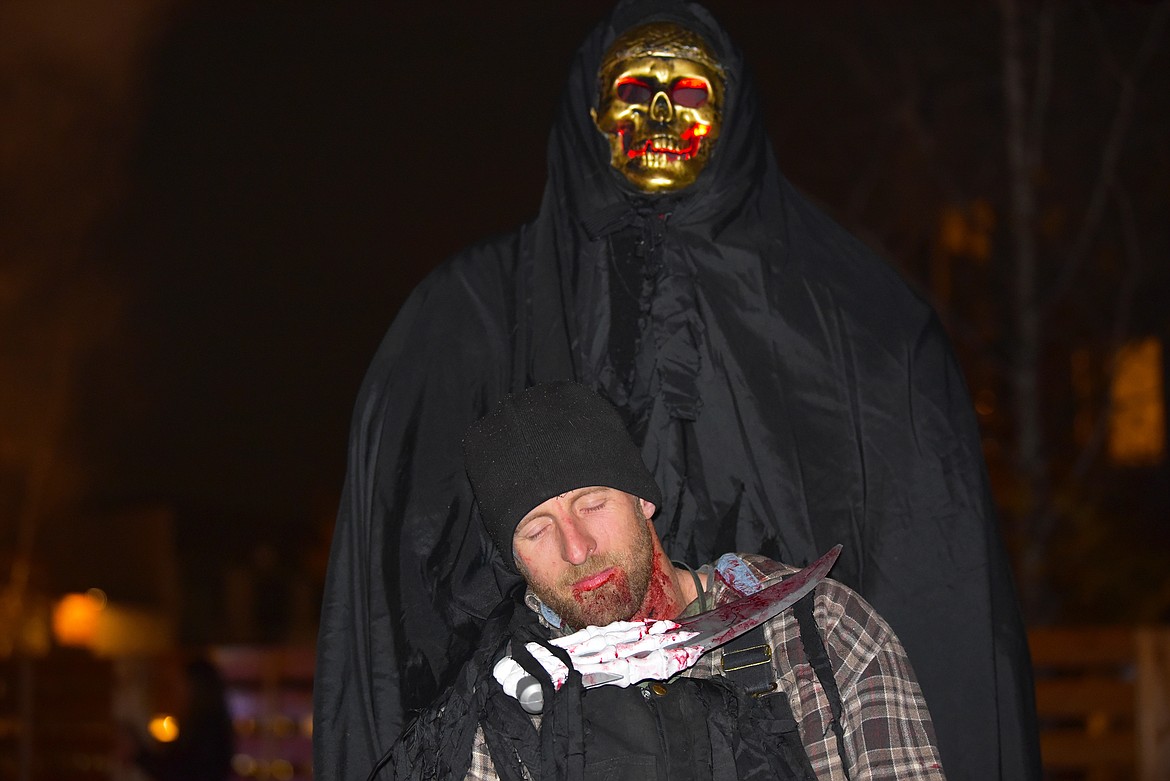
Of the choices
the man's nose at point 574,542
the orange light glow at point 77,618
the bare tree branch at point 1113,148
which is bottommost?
the orange light glow at point 77,618

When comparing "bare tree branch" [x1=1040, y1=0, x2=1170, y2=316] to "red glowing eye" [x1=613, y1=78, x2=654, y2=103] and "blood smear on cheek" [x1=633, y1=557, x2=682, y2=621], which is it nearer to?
"red glowing eye" [x1=613, y1=78, x2=654, y2=103]

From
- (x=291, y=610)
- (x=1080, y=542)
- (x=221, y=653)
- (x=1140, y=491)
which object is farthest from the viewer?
(x=291, y=610)

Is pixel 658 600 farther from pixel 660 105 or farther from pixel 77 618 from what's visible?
pixel 77 618

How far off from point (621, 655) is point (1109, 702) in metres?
5.74

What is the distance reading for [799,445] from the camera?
284 centimetres

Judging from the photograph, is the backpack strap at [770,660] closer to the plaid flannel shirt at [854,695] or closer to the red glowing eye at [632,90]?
the plaid flannel shirt at [854,695]

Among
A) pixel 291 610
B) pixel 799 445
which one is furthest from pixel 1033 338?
pixel 291 610

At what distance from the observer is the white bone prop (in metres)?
2.19

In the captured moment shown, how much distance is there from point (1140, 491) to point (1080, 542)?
266 cm

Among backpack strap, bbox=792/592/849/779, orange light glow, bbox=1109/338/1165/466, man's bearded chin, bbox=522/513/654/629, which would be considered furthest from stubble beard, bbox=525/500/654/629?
orange light glow, bbox=1109/338/1165/466

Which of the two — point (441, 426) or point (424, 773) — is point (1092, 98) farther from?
point (424, 773)

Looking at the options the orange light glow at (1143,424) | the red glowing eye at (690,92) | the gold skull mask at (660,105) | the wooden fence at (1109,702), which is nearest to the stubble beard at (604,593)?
the gold skull mask at (660,105)

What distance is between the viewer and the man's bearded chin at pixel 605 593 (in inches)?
90.8

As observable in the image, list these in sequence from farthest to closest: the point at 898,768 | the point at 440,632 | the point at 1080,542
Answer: the point at 1080,542 → the point at 440,632 → the point at 898,768
